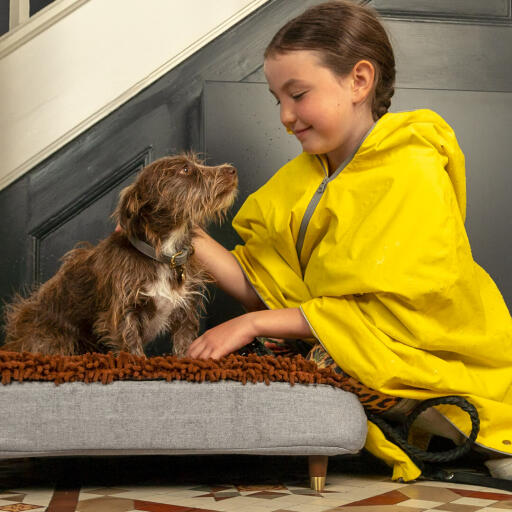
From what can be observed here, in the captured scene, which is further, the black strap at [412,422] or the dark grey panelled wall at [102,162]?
the dark grey panelled wall at [102,162]

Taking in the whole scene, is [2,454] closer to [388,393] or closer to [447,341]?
[388,393]

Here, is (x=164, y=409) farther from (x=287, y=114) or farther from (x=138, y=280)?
(x=287, y=114)

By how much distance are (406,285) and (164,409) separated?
589mm

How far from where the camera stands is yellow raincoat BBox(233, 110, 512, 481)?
1.56 m

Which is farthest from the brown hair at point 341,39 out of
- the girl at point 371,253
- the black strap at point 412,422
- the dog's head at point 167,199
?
the black strap at point 412,422

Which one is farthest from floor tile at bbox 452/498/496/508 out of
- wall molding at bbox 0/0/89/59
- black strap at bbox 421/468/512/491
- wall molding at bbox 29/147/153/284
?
wall molding at bbox 0/0/89/59

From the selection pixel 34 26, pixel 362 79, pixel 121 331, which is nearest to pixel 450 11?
pixel 362 79

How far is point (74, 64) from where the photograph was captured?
236 cm

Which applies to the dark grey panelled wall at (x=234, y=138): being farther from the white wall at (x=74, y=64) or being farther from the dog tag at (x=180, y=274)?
the dog tag at (x=180, y=274)

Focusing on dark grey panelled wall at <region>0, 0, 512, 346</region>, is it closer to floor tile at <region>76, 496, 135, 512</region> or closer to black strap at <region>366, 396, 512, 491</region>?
black strap at <region>366, 396, 512, 491</region>

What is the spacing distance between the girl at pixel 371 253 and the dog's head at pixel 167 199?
0.48 feet

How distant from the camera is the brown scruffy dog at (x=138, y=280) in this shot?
1680 millimetres

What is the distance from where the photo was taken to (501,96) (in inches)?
93.9

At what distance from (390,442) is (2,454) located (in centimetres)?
85
